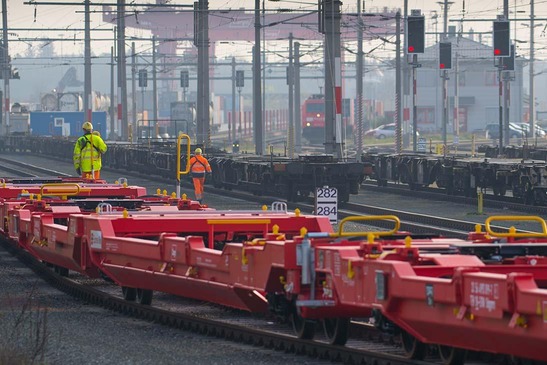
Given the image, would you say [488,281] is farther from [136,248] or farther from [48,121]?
[48,121]

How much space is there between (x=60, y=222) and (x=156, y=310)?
4.11 m

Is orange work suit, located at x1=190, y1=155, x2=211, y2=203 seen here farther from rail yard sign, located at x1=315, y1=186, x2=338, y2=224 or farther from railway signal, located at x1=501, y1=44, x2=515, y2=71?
railway signal, located at x1=501, y1=44, x2=515, y2=71

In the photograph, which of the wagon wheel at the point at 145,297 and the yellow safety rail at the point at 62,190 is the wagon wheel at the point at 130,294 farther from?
the yellow safety rail at the point at 62,190

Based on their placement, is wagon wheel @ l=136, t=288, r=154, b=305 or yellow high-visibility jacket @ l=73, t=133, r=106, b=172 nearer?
wagon wheel @ l=136, t=288, r=154, b=305

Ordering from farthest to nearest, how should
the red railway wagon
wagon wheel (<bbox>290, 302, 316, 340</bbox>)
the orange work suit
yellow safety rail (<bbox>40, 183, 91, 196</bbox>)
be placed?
the orange work suit < yellow safety rail (<bbox>40, 183, 91, 196</bbox>) < wagon wheel (<bbox>290, 302, 316, 340</bbox>) < the red railway wagon

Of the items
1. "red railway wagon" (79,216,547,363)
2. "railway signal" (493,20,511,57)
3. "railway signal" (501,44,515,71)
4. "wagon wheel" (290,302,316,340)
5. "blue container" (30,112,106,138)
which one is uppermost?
"railway signal" (493,20,511,57)

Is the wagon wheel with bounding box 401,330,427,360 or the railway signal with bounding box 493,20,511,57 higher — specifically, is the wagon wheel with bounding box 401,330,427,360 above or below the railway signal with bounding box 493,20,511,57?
below

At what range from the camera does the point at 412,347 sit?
1014cm

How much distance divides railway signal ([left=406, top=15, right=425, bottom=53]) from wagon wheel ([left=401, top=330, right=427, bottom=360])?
3269 cm

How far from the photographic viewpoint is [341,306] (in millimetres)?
10523

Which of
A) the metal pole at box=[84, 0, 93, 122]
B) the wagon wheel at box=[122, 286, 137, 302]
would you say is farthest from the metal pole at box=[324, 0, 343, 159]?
the metal pole at box=[84, 0, 93, 122]

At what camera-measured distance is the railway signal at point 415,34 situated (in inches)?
1666

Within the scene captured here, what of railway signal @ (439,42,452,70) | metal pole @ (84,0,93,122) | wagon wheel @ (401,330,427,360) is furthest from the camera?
metal pole @ (84,0,93,122)

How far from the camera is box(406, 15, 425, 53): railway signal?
4231cm
